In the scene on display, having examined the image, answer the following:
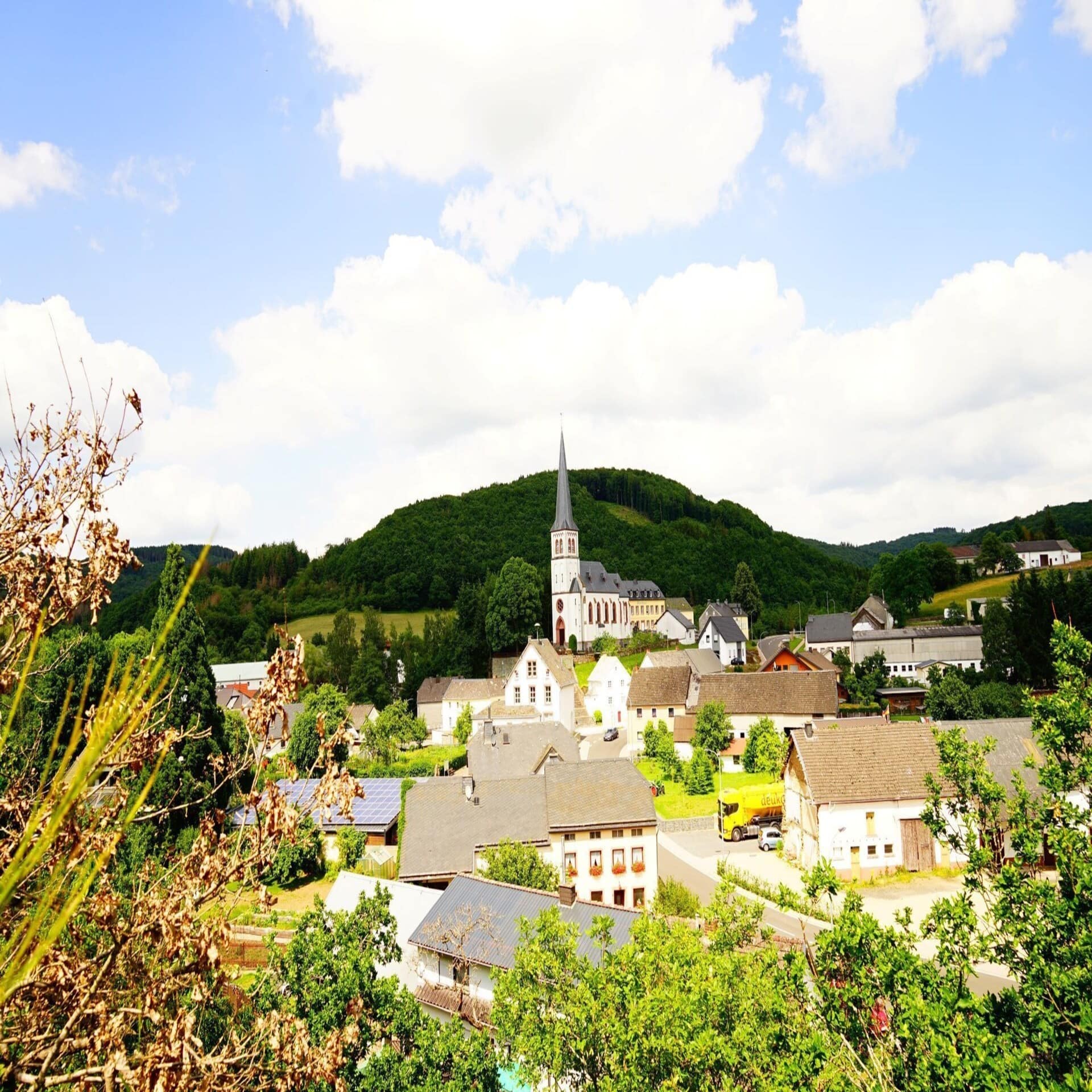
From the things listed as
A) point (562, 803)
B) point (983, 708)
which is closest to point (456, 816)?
point (562, 803)

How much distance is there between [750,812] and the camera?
3712 cm

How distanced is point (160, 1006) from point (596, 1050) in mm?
10113

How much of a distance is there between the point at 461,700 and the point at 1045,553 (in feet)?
330

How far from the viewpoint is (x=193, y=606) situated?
1368 inches

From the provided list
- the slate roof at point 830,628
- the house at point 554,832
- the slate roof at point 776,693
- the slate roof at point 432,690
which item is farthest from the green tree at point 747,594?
the house at point 554,832

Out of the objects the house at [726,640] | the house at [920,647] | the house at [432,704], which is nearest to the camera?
the house at [432,704]

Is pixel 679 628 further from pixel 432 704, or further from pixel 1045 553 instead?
pixel 1045 553

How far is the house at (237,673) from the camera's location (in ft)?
282

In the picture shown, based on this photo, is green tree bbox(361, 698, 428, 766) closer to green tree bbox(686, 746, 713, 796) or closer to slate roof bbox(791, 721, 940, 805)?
green tree bbox(686, 746, 713, 796)

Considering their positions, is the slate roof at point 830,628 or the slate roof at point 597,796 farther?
the slate roof at point 830,628

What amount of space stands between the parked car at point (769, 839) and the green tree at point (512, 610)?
180 ft

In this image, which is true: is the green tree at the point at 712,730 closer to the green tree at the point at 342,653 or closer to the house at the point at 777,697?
the house at the point at 777,697

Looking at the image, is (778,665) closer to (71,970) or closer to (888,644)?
(888,644)

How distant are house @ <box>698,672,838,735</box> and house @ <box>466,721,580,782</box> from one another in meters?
13.3
